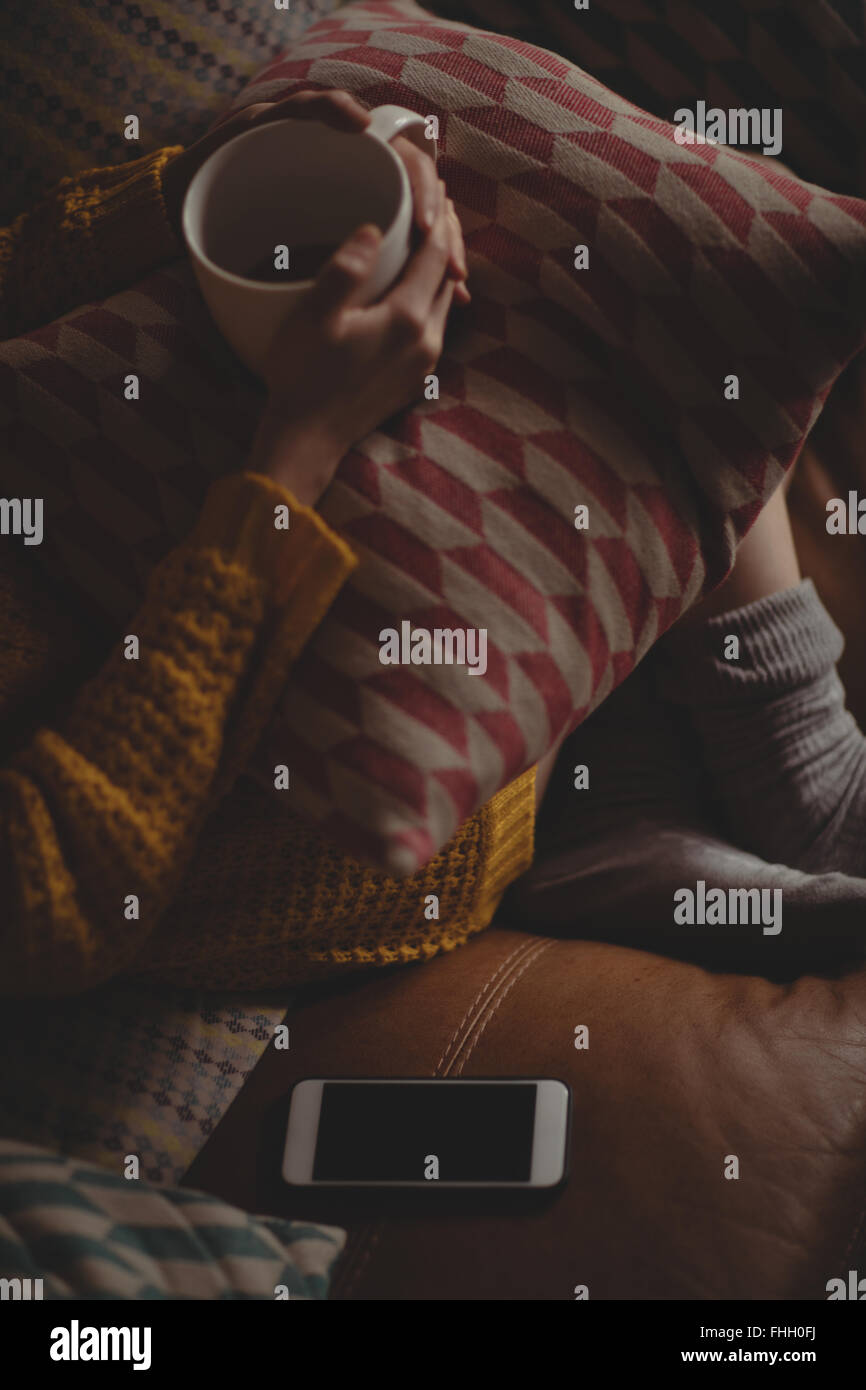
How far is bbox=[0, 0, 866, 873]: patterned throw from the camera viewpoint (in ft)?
1.44

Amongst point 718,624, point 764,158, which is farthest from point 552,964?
point 764,158

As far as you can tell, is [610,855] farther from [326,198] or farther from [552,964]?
[326,198]

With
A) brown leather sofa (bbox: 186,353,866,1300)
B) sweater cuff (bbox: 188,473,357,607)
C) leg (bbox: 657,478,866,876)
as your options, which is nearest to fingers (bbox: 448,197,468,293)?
sweater cuff (bbox: 188,473,357,607)

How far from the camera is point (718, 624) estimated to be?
66 centimetres

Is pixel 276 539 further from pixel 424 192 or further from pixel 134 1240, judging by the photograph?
pixel 134 1240

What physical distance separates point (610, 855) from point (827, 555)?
30 centimetres

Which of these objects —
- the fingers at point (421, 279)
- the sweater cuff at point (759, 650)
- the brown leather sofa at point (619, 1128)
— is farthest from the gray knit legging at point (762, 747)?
the fingers at point (421, 279)

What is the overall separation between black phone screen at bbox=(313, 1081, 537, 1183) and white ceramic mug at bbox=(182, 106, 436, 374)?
1.33 feet

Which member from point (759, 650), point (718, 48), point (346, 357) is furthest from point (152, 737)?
point (718, 48)

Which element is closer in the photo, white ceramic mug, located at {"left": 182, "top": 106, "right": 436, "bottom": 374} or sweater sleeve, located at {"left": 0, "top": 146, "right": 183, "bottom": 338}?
white ceramic mug, located at {"left": 182, "top": 106, "right": 436, "bottom": 374}

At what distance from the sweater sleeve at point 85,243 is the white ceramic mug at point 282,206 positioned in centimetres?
10

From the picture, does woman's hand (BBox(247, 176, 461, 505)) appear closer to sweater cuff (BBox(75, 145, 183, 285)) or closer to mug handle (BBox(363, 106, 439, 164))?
mug handle (BBox(363, 106, 439, 164))

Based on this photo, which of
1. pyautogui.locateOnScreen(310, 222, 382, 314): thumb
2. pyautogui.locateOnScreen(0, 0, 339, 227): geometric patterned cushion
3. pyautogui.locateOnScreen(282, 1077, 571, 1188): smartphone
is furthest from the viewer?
pyautogui.locateOnScreen(0, 0, 339, 227): geometric patterned cushion

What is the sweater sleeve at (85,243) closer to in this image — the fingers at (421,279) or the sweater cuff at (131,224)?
the sweater cuff at (131,224)
